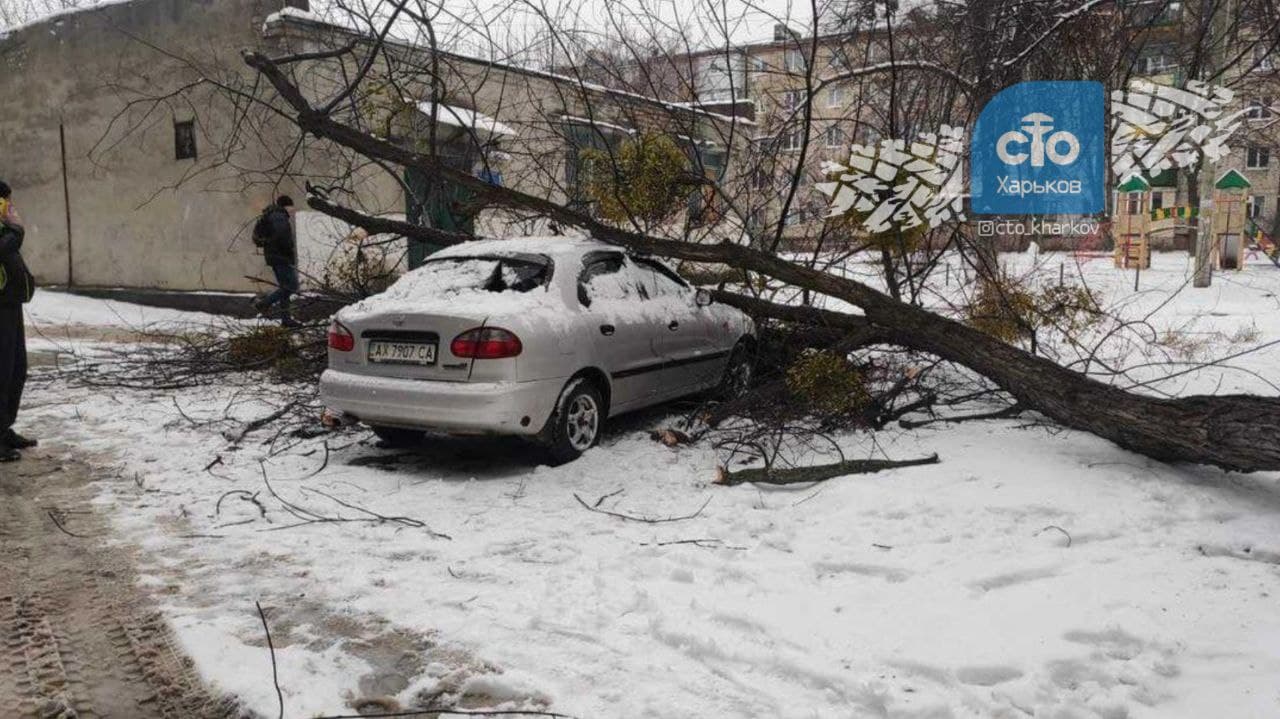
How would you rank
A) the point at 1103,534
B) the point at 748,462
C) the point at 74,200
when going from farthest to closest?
the point at 74,200 < the point at 748,462 < the point at 1103,534

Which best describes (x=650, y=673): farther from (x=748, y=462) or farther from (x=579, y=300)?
(x=579, y=300)

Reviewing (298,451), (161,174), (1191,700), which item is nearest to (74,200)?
(161,174)

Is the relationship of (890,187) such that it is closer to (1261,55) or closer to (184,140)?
(1261,55)

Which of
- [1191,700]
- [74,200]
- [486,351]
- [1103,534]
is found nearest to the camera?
[1191,700]

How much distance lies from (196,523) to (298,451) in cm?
161

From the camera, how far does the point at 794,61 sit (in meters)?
9.41

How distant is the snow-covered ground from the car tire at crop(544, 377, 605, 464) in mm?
145

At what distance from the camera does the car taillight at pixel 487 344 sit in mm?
5457

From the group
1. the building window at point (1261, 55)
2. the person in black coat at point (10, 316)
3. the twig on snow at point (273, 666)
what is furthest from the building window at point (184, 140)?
the building window at point (1261, 55)

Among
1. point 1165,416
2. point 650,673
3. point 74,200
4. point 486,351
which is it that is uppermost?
point 74,200

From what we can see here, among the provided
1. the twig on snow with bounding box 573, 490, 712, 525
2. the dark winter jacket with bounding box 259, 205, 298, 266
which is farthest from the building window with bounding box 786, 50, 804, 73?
the dark winter jacket with bounding box 259, 205, 298, 266

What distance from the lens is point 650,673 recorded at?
309cm

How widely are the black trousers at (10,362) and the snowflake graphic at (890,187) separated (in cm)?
634

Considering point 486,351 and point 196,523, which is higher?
point 486,351
